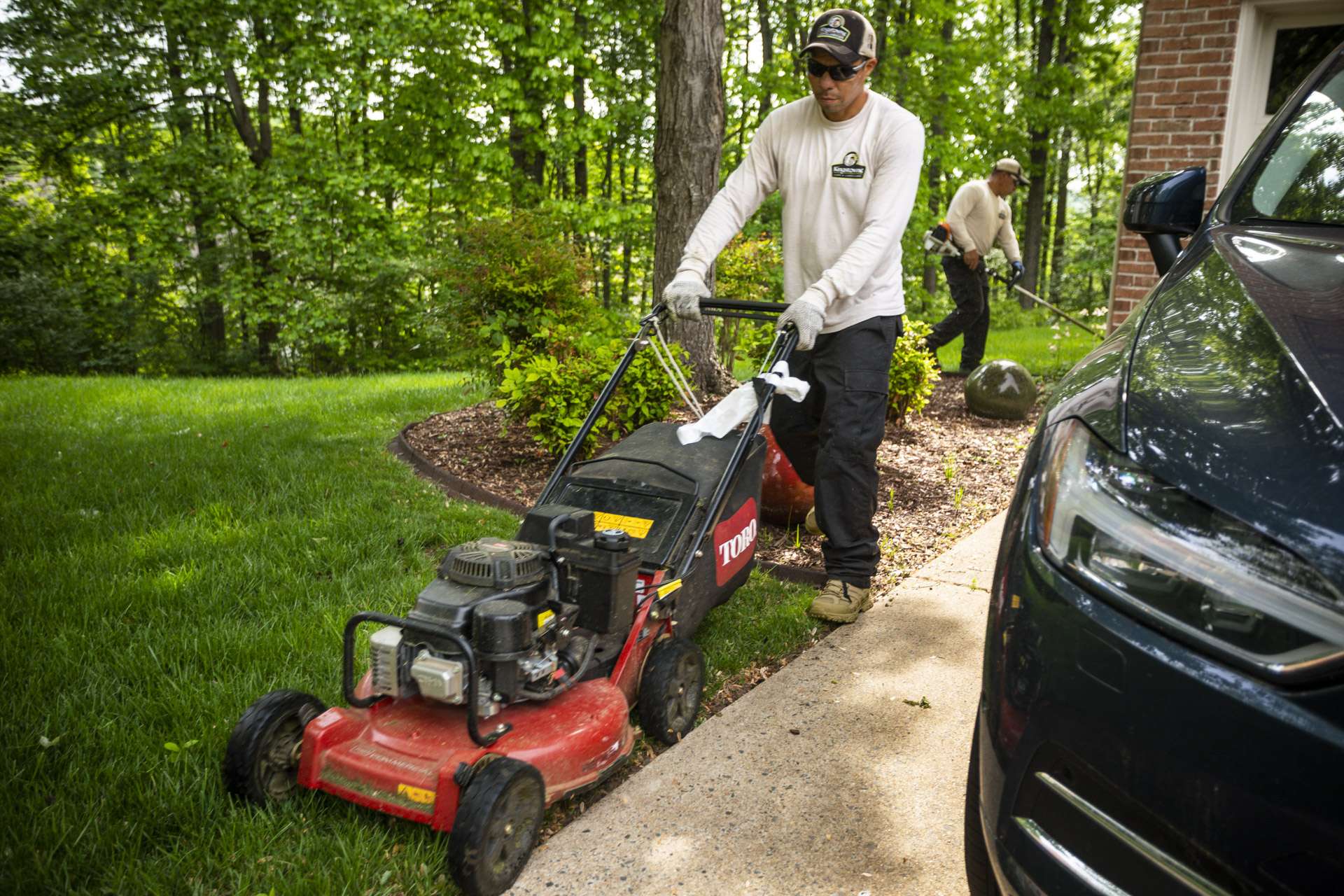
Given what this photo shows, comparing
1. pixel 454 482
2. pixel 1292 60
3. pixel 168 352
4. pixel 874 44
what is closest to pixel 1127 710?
pixel 874 44

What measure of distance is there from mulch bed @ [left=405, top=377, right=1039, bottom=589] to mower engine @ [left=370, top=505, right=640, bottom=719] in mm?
1829

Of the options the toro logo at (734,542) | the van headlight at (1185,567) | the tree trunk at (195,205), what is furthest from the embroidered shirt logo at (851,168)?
the tree trunk at (195,205)

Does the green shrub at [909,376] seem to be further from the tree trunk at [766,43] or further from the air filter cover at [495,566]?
the tree trunk at [766,43]

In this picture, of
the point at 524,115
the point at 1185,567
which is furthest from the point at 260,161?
the point at 1185,567

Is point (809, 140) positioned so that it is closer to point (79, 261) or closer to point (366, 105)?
point (366, 105)

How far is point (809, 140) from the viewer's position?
11.6 ft

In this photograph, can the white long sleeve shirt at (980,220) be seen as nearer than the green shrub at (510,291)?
No

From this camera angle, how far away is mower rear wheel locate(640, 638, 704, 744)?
106 inches

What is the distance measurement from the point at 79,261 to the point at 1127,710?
62.9 ft

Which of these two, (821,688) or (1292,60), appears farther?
(1292,60)

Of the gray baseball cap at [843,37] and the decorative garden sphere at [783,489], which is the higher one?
the gray baseball cap at [843,37]

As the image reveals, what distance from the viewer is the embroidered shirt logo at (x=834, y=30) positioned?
323cm

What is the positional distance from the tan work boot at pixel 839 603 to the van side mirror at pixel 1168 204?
5.26 feet

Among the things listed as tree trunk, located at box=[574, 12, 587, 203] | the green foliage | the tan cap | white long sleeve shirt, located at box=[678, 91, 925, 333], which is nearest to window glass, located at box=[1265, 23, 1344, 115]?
the tan cap
